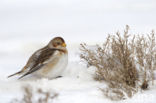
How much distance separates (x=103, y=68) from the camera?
643cm

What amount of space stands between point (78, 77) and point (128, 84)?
101cm

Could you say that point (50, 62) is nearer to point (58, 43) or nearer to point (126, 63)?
point (58, 43)

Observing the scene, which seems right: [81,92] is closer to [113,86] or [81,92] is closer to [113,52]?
[113,86]

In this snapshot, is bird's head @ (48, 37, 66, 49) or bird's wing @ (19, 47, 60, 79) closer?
bird's wing @ (19, 47, 60, 79)

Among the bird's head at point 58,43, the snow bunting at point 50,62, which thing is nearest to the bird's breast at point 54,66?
the snow bunting at point 50,62

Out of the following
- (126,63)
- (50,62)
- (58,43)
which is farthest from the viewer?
(58,43)

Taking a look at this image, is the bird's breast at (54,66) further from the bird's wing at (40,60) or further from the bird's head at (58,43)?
the bird's head at (58,43)

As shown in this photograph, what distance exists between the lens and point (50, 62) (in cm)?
688

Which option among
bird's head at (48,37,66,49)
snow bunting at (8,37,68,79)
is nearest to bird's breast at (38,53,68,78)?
snow bunting at (8,37,68,79)

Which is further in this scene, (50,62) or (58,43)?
(58,43)

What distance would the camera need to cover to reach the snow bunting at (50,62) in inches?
271

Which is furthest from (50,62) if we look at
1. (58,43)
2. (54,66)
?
(58,43)

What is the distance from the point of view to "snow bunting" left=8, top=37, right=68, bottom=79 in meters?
6.89

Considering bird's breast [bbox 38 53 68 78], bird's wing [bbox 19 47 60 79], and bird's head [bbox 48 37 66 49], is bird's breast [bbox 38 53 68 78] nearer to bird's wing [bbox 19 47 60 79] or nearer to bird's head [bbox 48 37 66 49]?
bird's wing [bbox 19 47 60 79]
